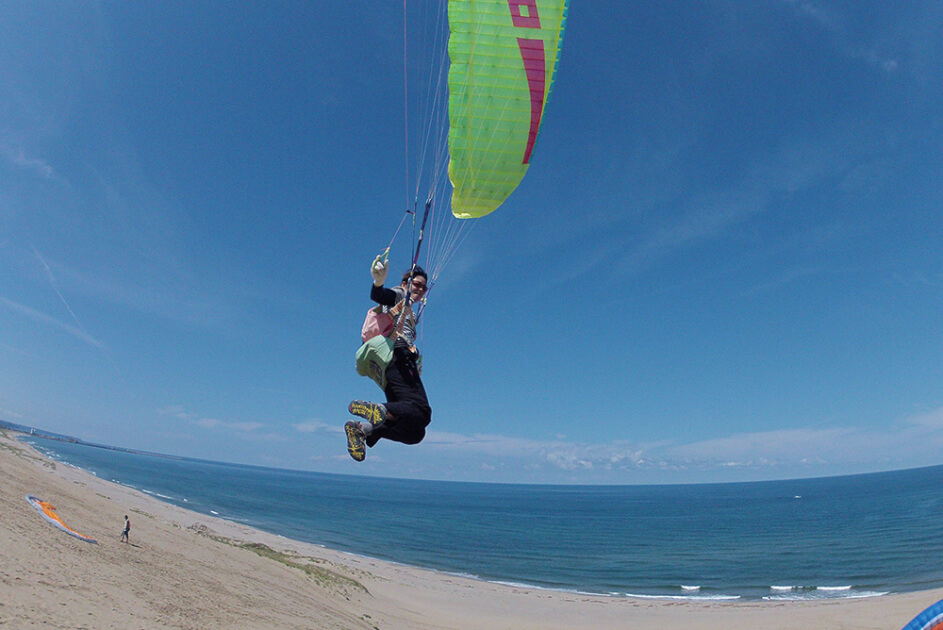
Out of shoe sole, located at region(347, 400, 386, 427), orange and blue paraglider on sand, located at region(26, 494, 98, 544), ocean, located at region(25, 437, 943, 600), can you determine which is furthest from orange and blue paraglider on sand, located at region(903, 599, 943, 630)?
ocean, located at region(25, 437, 943, 600)

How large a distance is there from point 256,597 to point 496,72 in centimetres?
1374

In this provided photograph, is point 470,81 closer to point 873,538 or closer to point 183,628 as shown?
point 183,628

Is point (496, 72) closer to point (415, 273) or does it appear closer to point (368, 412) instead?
point (415, 273)

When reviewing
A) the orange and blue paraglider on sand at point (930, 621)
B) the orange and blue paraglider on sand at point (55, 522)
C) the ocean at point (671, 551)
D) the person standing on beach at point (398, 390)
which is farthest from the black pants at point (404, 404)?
the ocean at point (671, 551)

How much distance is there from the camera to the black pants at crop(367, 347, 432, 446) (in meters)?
4.63

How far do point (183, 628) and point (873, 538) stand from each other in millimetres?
56929

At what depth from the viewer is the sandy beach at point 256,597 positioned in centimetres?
820

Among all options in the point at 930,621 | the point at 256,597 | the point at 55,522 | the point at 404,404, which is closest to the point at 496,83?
the point at 404,404

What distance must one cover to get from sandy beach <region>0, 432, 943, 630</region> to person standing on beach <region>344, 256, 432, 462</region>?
6237mm

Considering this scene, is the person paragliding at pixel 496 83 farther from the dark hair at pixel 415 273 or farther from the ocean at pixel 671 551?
the ocean at pixel 671 551

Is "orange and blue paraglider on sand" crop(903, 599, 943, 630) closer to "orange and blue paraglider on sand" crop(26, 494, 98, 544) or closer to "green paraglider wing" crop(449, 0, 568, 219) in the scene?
"green paraglider wing" crop(449, 0, 568, 219)

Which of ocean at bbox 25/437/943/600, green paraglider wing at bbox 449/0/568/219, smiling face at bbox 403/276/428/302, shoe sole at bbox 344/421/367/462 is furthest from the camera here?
ocean at bbox 25/437/943/600

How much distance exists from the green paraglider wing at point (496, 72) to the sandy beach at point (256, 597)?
9.02 m

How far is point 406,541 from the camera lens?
146 feet
